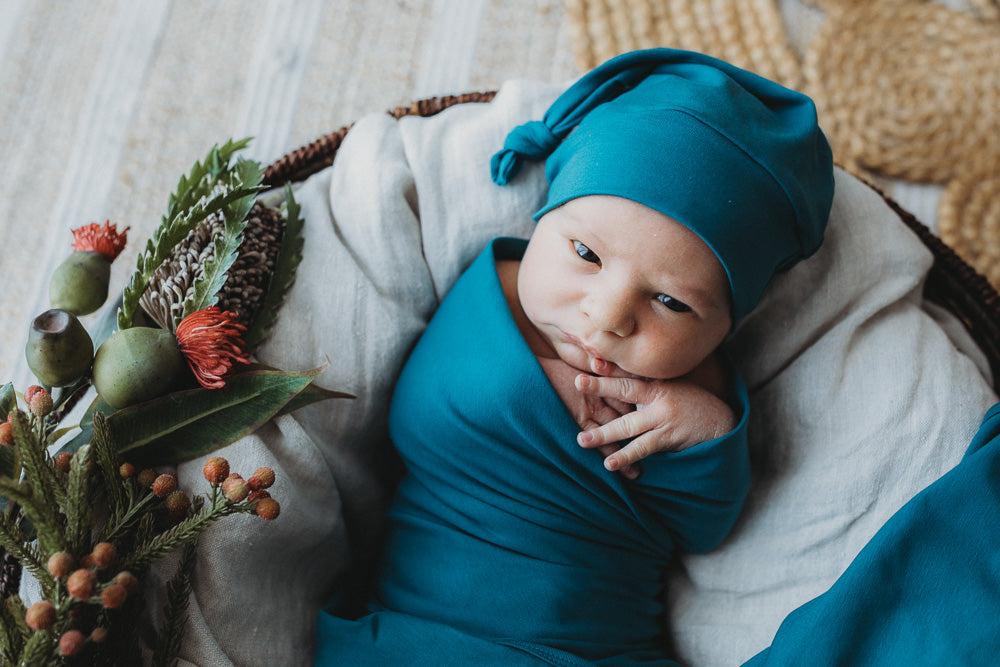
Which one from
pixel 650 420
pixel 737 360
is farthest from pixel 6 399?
pixel 737 360

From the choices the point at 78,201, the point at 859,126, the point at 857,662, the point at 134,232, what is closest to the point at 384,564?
the point at 857,662

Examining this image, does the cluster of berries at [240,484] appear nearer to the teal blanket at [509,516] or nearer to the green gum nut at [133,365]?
the green gum nut at [133,365]

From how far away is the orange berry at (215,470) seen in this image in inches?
24.2

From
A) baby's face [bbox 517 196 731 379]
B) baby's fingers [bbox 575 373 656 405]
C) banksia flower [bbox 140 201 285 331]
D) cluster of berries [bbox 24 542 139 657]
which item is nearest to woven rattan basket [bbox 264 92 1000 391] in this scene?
banksia flower [bbox 140 201 285 331]

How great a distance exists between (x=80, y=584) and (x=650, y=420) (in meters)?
0.54

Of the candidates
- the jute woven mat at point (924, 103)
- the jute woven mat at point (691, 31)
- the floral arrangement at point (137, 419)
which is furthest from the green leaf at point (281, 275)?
the jute woven mat at point (924, 103)

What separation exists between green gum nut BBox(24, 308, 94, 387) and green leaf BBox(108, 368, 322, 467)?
0.27ft

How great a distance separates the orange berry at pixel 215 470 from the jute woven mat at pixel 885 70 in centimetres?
103

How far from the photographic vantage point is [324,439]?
3.09 feet

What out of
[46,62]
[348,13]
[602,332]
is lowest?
[602,332]

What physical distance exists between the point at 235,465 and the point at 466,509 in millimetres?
256

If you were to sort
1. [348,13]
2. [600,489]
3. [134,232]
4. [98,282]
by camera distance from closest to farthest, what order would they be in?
[98,282] < [600,489] < [134,232] < [348,13]

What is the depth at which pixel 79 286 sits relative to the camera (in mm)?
750

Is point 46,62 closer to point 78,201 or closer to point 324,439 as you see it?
point 78,201
